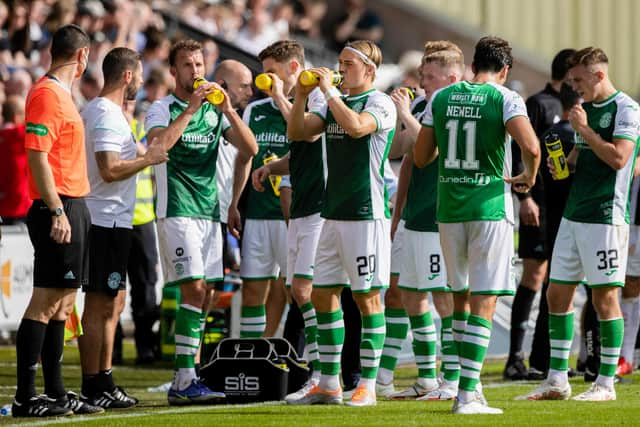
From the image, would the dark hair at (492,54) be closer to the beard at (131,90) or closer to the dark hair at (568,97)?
the dark hair at (568,97)

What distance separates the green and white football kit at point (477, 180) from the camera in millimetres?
8727

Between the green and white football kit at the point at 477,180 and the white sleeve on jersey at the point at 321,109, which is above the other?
the white sleeve on jersey at the point at 321,109

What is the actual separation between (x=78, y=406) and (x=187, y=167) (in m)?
1.97

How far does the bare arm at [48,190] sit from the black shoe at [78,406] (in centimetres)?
110

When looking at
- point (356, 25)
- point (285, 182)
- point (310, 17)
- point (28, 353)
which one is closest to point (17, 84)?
point (285, 182)

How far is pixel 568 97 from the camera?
11.0 meters

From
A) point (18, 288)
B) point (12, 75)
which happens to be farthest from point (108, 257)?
point (12, 75)

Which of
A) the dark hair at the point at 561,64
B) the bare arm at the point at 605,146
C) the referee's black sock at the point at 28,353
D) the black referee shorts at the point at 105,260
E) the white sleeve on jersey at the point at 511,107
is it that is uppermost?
the dark hair at the point at 561,64

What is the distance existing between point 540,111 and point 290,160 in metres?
2.76

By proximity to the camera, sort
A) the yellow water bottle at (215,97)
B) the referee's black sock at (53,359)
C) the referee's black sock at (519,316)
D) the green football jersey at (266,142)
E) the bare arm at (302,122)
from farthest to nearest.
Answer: the referee's black sock at (519,316) < the green football jersey at (266,142) < the yellow water bottle at (215,97) < the referee's black sock at (53,359) < the bare arm at (302,122)

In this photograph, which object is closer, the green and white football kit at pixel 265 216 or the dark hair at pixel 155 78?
the green and white football kit at pixel 265 216

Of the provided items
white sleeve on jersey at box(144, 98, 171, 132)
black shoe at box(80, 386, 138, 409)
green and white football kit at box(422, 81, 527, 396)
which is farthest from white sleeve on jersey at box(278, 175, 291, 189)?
black shoe at box(80, 386, 138, 409)

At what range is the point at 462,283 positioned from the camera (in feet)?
29.5

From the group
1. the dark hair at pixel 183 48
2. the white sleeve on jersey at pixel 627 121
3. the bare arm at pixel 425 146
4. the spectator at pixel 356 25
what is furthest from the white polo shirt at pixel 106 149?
the spectator at pixel 356 25
